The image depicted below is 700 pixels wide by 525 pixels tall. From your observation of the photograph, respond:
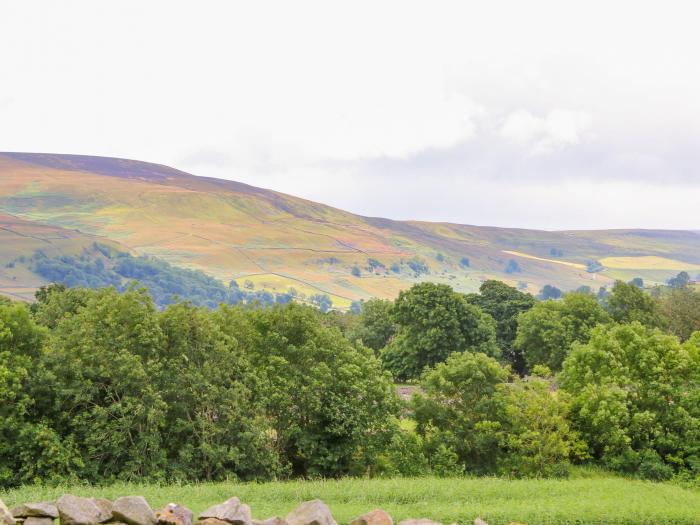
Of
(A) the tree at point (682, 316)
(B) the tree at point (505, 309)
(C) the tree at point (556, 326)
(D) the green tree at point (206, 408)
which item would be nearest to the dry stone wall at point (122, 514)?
(D) the green tree at point (206, 408)

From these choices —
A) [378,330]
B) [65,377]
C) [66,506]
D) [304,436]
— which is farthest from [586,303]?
[66,506]

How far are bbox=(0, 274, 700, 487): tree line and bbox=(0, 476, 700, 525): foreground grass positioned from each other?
4.73 meters

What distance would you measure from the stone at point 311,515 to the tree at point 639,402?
2850 centimetres

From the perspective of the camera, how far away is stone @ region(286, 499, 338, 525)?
1967cm

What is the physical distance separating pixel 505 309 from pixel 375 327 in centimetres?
2246

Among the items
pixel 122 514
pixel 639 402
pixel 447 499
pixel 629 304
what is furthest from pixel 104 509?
pixel 629 304

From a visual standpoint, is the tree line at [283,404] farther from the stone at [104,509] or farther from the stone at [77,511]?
the stone at [77,511]

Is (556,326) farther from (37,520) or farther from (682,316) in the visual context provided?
(37,520)

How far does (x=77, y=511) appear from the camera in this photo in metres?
18.1

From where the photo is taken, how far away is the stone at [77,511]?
17.9 m

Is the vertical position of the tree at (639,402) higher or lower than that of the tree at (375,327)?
higher

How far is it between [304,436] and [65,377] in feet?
49.9

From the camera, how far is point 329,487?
1197 inches

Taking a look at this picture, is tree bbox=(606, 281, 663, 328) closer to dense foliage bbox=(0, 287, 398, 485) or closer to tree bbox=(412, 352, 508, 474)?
tree bbox=(412, 352, 508, 474)
